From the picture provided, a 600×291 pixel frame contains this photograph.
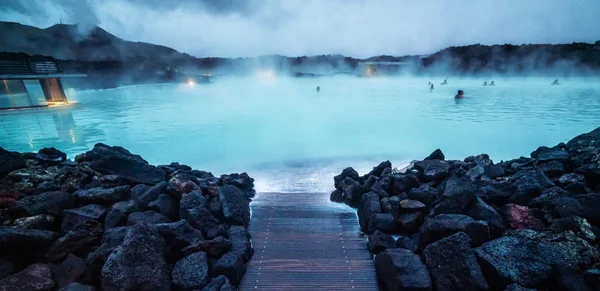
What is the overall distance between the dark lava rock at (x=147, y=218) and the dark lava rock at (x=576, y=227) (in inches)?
144

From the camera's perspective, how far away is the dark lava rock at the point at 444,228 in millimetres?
2367

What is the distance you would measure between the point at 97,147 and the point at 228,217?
2.49m

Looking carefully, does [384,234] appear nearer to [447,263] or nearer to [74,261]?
[447,263]

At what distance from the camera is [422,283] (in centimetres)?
204

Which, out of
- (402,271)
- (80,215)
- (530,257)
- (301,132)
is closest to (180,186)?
(80,215)

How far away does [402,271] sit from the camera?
2104mm

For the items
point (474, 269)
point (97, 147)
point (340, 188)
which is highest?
point (97, 147)

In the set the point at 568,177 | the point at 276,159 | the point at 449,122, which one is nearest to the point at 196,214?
the point at 568,177

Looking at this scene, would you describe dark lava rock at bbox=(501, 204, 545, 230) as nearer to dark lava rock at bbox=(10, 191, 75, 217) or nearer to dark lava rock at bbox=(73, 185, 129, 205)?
dark lava rock at bbox=(73, 185, 129, 205)

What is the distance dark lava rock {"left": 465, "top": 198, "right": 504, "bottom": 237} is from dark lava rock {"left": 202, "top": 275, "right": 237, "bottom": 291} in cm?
236

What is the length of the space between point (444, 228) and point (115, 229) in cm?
300

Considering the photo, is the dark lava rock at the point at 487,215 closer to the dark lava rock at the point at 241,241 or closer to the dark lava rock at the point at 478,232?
the dark lava rock at the point at 478,232

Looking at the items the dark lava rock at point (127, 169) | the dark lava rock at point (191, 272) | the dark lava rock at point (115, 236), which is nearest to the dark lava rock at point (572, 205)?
the dark lava rock at point (191, 272)

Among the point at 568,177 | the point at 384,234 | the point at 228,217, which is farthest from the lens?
the point at 568,177
